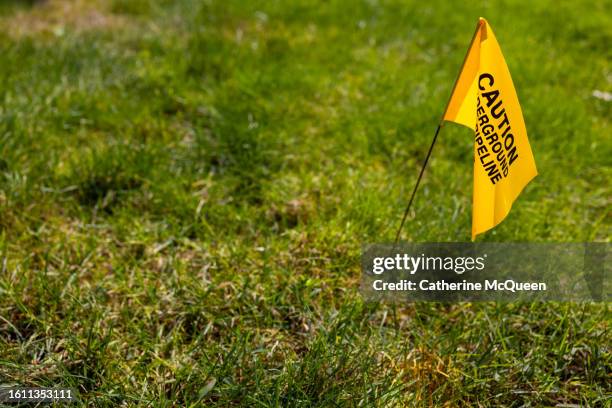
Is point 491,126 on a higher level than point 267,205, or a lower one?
higher

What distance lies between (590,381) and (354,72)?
317 cm

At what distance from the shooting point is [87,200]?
3.25m

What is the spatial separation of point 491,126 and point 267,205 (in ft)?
4.96

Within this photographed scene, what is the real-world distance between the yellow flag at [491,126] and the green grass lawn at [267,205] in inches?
25.6

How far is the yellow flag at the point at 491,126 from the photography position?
6.74 ft

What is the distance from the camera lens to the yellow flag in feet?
6.74

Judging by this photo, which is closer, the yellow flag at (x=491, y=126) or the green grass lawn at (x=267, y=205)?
the yellow flag at (x=491, y=126)

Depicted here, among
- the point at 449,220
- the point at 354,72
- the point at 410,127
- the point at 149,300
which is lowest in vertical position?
A: the point at 149,300

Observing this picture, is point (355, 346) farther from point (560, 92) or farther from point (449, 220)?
point (560, 92)

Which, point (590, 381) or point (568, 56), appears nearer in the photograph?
point (590, 381)

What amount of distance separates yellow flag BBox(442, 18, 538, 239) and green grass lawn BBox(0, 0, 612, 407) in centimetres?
65

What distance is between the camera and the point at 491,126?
210cm

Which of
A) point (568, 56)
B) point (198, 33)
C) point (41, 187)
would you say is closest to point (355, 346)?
point (41, 187)

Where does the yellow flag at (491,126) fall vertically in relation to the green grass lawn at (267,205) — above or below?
above
